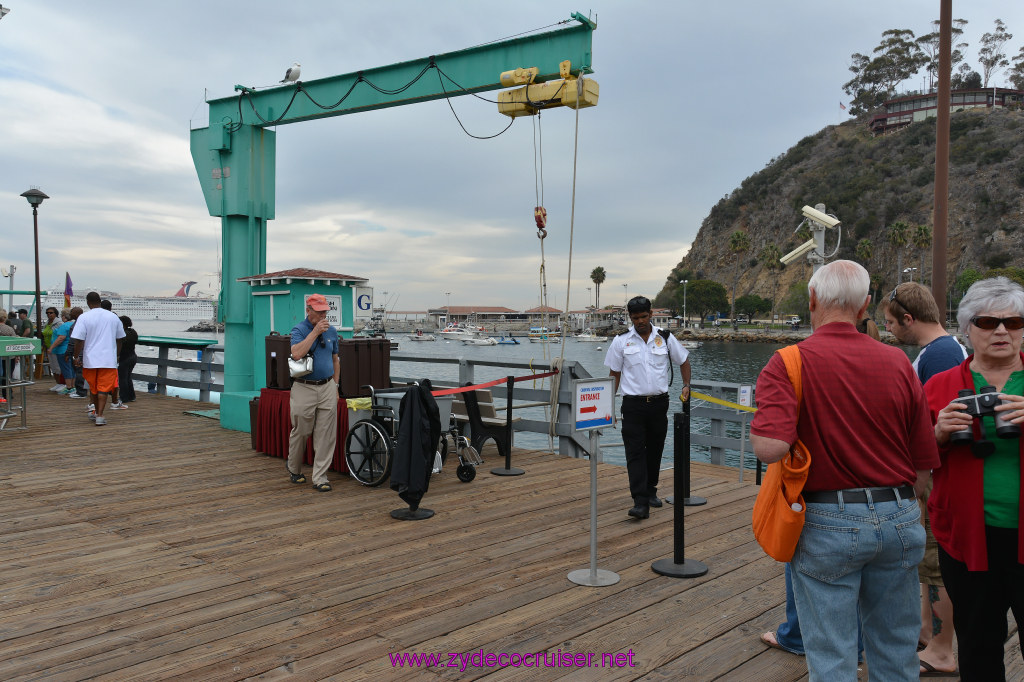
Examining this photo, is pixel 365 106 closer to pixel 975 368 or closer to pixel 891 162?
pixel 975 368

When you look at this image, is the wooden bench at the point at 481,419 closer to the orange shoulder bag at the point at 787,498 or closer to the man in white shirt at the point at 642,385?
the man in white shirt at the point at 642,385

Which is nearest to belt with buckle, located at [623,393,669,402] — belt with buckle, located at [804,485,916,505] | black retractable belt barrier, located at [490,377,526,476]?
black retractable belt barrier, located at [490,377,526,476]

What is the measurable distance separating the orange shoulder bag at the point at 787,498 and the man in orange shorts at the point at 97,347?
993 cm

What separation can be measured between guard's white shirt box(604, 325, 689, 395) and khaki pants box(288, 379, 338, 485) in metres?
2.71

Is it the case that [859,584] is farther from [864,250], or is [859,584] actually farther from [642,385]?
[864,250]

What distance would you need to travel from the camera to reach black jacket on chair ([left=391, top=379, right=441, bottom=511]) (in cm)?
557

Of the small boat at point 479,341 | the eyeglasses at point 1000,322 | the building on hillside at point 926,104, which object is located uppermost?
the building on hillside at point 926,104

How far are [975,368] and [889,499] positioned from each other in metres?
0.59

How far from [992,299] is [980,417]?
16.1 inches

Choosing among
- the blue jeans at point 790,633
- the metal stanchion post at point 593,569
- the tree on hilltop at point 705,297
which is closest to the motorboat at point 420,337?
the tree on hilltop at point 705,297

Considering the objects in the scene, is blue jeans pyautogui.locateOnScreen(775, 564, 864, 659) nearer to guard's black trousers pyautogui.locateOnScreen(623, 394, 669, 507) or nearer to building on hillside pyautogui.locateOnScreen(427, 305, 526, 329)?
guard's black trousers pyautogui.locateOnScreen(623, 394, 669, 507)

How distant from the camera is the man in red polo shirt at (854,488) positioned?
2.23 m

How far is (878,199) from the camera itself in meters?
95.9

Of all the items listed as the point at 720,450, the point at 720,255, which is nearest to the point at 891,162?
the point at 720,255
